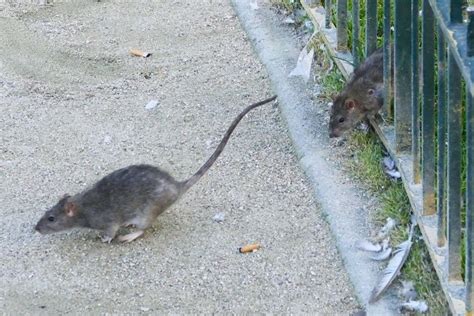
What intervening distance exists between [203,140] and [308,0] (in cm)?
143

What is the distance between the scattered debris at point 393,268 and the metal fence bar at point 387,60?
1.04 metres

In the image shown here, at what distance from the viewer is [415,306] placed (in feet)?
16.6

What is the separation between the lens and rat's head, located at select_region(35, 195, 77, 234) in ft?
19.6

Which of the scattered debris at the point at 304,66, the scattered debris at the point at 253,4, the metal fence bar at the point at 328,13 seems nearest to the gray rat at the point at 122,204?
the scattered debris at the point at 304,66

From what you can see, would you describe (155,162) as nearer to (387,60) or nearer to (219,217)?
(219,217)

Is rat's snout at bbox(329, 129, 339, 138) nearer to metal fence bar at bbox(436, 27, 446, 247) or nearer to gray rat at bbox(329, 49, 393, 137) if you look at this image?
gray rat at bbox(329, 49, 393, 137)

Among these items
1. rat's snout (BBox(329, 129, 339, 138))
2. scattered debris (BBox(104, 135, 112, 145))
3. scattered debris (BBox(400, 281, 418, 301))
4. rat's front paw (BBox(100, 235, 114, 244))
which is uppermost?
scattered debris (BBox(400, 281, 418, 301))

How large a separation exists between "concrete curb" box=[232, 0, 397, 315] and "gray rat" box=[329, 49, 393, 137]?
13 cm

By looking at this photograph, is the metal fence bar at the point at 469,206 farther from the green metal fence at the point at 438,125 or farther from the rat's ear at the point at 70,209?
the rat's ear at the point at 70,209

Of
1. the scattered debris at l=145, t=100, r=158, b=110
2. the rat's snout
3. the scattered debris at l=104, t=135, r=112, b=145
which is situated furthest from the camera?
the scattered debris at l=145, t=100, r=158, b=110

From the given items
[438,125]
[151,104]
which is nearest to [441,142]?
[438,125]

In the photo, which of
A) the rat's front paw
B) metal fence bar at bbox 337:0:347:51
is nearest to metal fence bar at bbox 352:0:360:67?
metal fence bar at bbox 337:0:347:51

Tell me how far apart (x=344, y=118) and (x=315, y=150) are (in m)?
0.25

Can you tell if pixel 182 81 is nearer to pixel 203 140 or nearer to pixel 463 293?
pixel 203 140
